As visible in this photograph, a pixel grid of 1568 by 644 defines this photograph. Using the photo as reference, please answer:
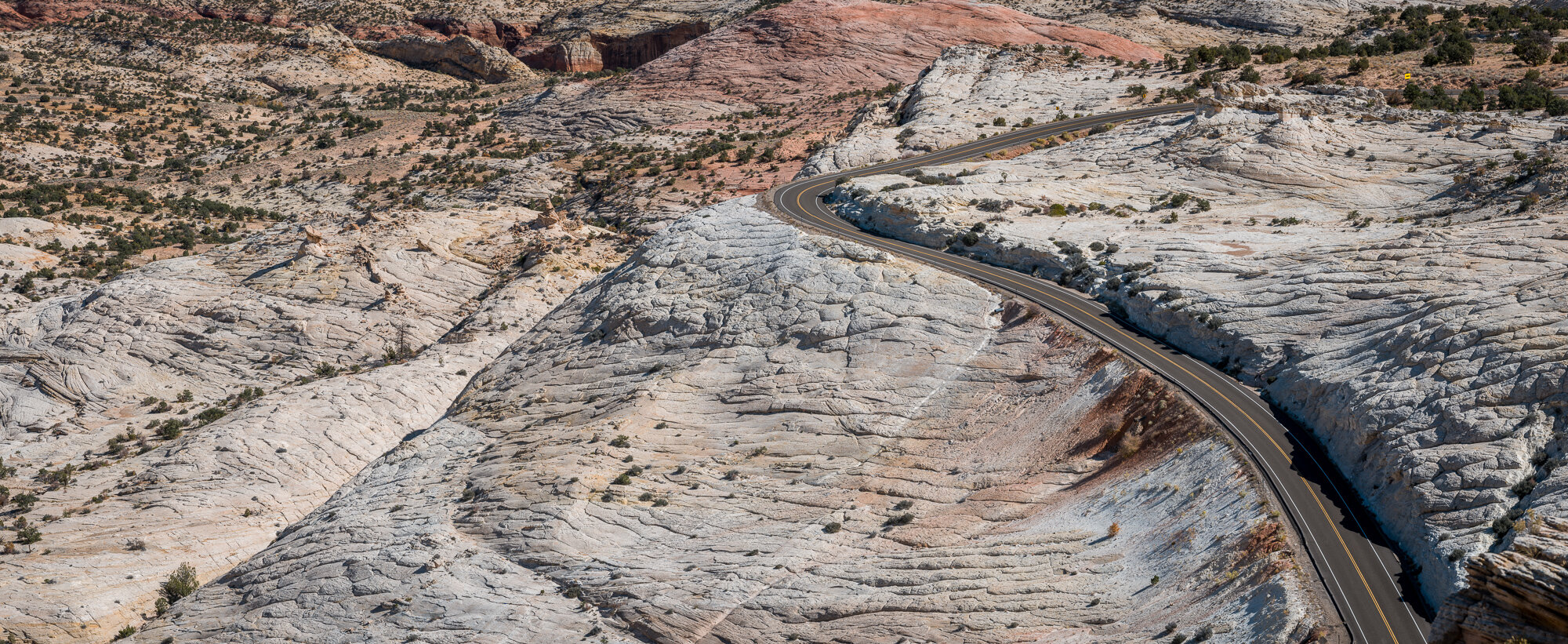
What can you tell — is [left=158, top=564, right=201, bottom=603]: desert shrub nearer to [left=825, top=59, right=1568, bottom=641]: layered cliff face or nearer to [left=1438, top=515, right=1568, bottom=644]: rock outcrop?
[left=825, top=59, right=1568, bottom=641]: layered cliff face

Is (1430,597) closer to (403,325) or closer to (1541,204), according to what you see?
(1541,204)

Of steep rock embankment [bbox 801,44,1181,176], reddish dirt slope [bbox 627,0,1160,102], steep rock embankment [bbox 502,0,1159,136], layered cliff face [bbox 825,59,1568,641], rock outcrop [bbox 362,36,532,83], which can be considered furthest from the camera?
rock outcrop [bbox 362,36,532,83]

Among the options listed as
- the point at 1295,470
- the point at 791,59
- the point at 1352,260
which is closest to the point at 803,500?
the point at 1295,470

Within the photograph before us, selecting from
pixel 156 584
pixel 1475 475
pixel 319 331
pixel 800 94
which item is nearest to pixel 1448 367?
pixel 1475 475

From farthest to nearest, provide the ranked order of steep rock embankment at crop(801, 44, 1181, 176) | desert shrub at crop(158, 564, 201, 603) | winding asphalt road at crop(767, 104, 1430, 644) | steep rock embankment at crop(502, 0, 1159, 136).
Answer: steep rock embankment at crop(502, 0, 1159, 136) → steep rock embankment at crop(801, 44, 1181, 176) → desert shrub at crop(158, 564, 201, 603) → winding asphalt road at crop(767, 104, 1430, 644)

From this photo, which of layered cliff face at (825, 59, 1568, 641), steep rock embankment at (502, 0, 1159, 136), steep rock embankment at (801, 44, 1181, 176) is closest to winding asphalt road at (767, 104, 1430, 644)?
layered cliff face at (825, 59, 1568, 641)

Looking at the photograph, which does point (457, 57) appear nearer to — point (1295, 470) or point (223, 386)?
point (223, 386)
